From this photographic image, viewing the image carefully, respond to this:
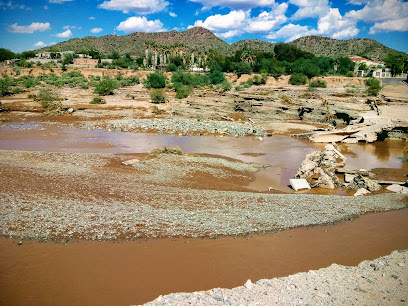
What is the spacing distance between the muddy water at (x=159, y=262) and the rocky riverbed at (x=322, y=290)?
25.7 inches

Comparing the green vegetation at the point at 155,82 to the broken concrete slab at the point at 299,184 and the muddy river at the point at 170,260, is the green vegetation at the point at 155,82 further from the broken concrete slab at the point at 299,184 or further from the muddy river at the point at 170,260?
the muddy river at the point at 170,260

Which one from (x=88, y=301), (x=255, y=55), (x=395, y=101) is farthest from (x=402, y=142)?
(x=255, y=55)

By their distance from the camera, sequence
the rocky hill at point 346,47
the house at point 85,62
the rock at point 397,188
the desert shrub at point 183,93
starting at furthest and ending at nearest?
1. the rocky hill at point 346,47
2. the house at point 85,62
3. the desert shrub at point 183,93
4. the rock at point 397,188

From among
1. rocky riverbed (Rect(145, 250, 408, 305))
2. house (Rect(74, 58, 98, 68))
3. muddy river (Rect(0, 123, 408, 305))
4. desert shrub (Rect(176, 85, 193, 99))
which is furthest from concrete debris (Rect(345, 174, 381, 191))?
house (Rect(74, 58, 98, 68))

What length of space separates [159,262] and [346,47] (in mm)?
126686

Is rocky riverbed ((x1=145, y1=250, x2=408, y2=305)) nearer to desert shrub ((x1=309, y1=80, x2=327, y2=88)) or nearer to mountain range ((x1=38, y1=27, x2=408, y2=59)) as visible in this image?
desert shrub ((x1=309, y1=80, x2=327, y2=88))

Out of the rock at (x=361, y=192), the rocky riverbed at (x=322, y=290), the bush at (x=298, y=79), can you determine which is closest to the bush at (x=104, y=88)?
the bush at (x=298, y=79)

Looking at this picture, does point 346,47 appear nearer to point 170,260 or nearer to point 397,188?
point 397,188

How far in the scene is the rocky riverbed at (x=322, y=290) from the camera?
543 centimetres

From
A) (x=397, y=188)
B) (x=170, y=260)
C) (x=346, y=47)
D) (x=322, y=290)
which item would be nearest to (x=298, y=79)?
(x=397, y=188)

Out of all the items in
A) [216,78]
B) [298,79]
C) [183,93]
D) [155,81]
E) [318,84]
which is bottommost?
[183,93]

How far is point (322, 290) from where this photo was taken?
5793mm

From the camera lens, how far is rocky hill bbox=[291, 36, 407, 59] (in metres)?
110

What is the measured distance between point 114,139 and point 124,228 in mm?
14220
